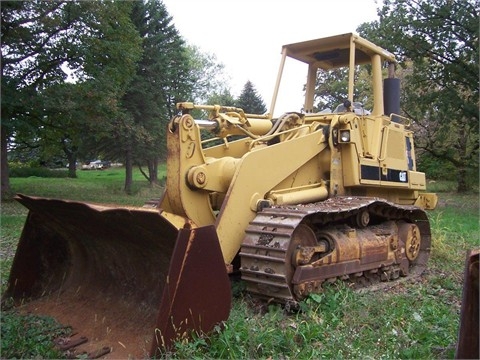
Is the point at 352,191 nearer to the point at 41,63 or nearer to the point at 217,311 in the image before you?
the point at 217,311

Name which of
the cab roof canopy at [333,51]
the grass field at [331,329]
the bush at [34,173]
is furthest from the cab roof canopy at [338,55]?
the bush at [34,173]

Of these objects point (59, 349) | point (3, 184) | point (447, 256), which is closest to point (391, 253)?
point (447, 256)

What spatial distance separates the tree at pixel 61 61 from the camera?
1531 cm

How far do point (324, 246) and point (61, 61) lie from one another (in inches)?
552

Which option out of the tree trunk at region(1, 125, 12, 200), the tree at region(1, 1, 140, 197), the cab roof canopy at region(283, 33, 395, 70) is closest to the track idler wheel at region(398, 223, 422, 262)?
the cab roof canopy at region(283, 33, 395, 70)

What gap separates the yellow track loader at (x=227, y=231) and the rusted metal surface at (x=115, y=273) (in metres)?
0.01

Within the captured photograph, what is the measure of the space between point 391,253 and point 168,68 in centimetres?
1943

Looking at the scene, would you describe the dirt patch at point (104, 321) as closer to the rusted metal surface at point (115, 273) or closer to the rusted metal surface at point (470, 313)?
the rusted metal surface at point (115, 273)

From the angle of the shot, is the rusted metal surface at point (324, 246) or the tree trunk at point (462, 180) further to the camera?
the tree trunk at point (462, 180)

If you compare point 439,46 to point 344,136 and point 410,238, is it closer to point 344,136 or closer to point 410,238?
point 410,238

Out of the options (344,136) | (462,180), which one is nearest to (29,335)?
(344,136)

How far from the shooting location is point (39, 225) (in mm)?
4930

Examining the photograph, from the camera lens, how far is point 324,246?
5051 millimetres

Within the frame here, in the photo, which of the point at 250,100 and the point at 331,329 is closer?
the point at 331,329
